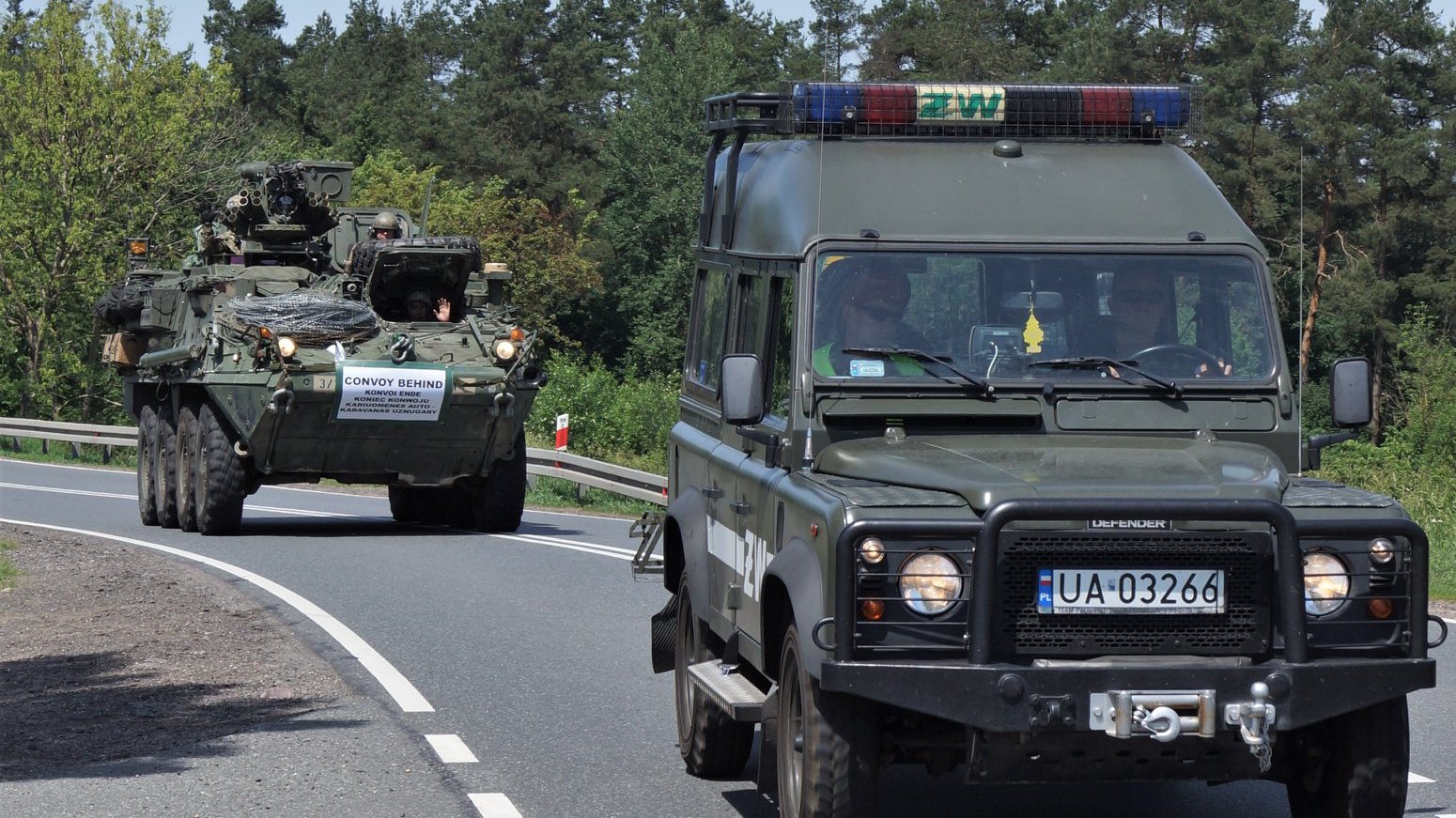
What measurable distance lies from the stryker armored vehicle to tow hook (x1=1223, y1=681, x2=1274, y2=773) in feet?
48.1

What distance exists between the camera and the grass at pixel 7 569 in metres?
16.8

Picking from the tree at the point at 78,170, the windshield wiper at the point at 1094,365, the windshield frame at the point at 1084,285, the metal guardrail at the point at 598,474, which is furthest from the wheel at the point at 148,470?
the tree at the point at 78,170

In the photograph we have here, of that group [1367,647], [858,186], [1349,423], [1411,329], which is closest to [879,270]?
[858,186]

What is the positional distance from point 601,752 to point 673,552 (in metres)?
0.88

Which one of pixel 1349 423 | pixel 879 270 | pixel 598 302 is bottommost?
pixel 598 302

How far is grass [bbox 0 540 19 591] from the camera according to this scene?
16750 millimetres

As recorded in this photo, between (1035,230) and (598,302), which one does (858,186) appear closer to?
(1035,230)

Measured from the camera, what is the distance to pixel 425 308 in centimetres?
2158

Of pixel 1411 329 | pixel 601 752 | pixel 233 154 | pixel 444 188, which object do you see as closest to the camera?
pixel 601 752

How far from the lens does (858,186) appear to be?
757 cm

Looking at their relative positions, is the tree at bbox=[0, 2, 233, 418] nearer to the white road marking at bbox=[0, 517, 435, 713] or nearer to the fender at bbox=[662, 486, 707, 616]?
the white road marking at bbox=[0, 517, 435, 713]

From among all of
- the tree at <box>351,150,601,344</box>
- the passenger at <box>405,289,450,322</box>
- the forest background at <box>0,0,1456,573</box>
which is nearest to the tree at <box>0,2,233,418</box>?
the forest background at <box>0,0,1456,573</box>

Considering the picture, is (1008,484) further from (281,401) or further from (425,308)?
(425,308)

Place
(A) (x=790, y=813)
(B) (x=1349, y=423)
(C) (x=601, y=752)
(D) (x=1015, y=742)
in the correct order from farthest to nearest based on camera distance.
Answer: (C) (x=601, y=752) → (B) (x=1349, y=423) → (A) (x=790, y=813) → (D) (x=1015, y=742)
